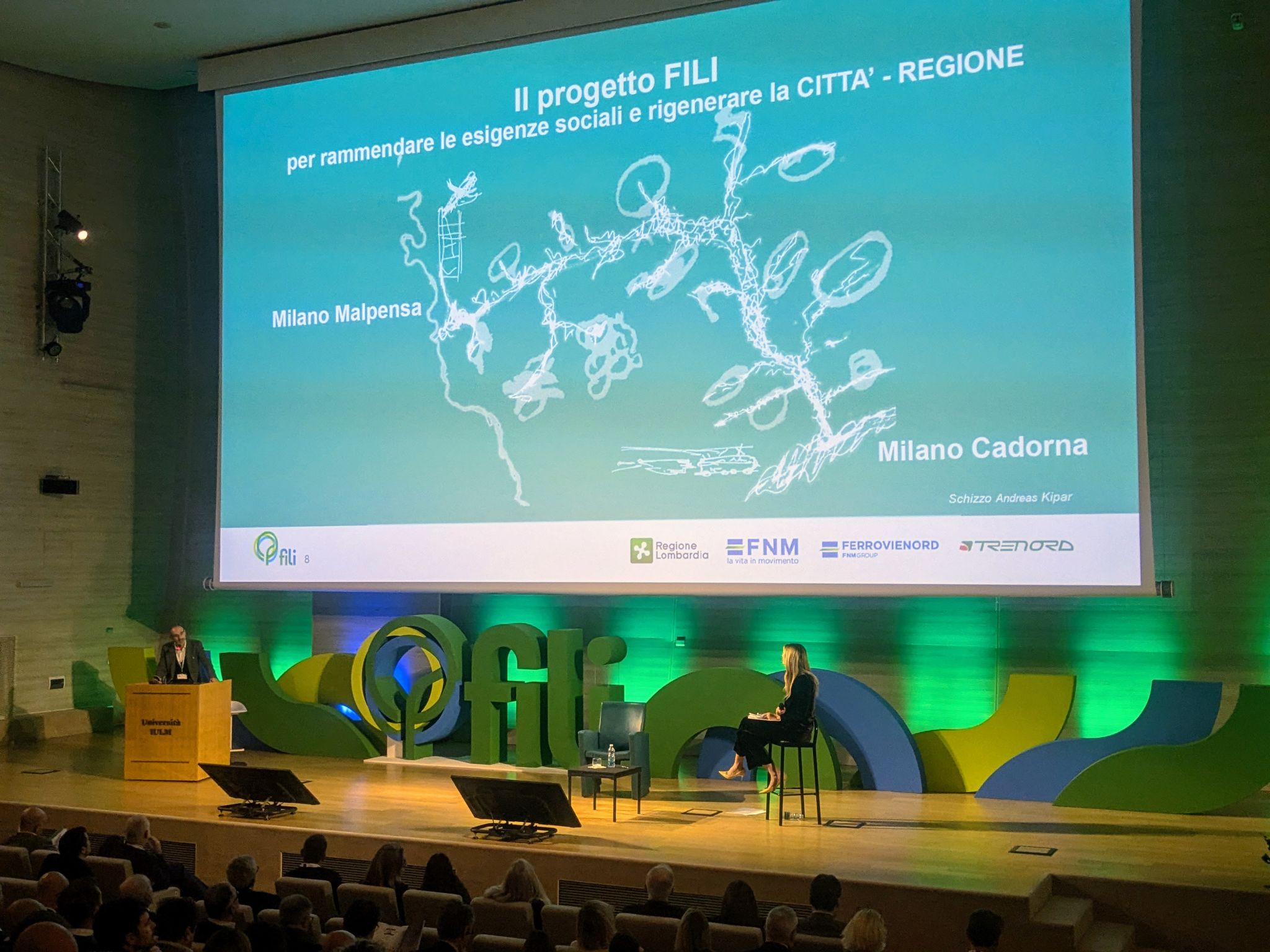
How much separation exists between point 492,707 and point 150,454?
4.60 metres

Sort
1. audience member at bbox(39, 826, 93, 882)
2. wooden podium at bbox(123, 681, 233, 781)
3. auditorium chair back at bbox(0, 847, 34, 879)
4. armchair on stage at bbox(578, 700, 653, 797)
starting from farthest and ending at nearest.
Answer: wooden podium at bbox(123, 681, 233, 781) → armchair on stage at bbox(578, 700, 653, 797) → auditorium chair back at bbox(0, 847, 34, 879) → audience member at bbox(39, 826, 93, 882)

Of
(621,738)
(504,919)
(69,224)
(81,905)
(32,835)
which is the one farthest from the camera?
(69,224)

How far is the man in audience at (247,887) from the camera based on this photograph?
4953 millimetres

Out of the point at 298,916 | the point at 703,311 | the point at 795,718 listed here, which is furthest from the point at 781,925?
the point at 703,311

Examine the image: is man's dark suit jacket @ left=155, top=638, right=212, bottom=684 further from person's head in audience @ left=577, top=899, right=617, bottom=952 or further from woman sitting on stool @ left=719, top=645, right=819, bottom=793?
person's head in audience @ left=577, top=899, right=617, bottom=952

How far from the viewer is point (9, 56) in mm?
10867

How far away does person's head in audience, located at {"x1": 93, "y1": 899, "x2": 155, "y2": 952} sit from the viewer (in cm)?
391

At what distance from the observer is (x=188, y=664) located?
29.9 ft

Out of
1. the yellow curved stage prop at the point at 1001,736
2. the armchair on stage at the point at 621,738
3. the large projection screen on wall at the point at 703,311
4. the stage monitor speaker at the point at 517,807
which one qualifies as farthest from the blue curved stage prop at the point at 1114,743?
the stage monitor speaker at the point at 517,807

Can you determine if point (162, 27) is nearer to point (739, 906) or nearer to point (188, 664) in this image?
point (188, 664)

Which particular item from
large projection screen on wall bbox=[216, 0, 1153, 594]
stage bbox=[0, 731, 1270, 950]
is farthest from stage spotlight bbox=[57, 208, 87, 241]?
stage bbox=[0, 731, 1270, 950]

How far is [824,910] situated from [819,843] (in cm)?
192

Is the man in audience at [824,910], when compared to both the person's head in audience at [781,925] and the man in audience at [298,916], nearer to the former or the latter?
the person's head in audience at [781,925]

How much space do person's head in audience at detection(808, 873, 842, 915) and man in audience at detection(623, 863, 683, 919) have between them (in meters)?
0.49
